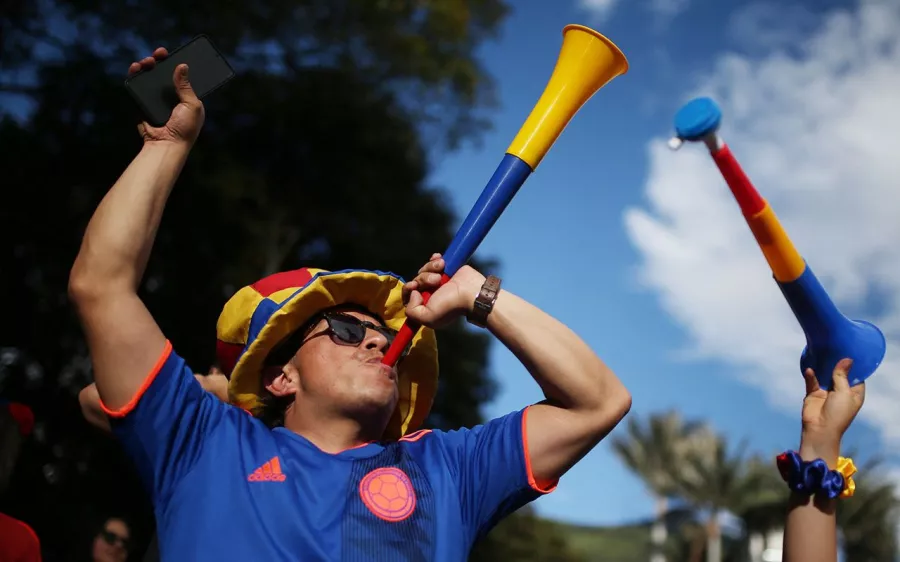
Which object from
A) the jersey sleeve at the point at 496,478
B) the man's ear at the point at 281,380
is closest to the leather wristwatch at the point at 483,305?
the jersey sleeve at the point at 496,478

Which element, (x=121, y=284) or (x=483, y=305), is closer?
(x=121, y=284)

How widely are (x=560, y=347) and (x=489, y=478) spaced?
0.43 metres

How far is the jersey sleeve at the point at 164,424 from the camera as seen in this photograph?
94.7 inches

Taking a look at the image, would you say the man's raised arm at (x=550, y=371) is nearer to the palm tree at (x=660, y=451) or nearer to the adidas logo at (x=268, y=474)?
the adidas logo at (x=268, y=474)

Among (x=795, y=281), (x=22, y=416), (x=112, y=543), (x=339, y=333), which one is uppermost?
(x=795, y=281)

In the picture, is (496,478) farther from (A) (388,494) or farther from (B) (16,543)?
(B) (16,543)

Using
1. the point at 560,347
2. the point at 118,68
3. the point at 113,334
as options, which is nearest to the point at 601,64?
the point at 560,347

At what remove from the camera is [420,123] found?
14.6 metres

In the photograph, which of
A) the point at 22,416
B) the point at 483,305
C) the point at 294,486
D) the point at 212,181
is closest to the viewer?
the point at 294,486

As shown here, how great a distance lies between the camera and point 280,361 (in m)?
3.11

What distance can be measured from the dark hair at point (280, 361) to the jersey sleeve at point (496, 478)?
0.63m

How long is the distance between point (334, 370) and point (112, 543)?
3.28 metres

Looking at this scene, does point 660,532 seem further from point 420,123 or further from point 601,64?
point 601,64

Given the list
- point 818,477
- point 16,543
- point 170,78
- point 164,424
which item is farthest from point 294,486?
point 16,543
